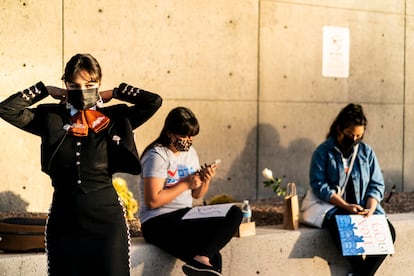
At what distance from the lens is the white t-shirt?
5.71 metres

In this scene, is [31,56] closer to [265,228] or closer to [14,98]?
[265,228]

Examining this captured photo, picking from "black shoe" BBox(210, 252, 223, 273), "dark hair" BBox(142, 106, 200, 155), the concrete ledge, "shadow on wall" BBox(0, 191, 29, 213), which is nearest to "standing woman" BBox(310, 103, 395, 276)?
the concrete ledge

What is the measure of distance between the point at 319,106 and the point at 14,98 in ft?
15.8

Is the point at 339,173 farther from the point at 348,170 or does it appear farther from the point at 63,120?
the point at 63,120

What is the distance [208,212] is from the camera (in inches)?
227

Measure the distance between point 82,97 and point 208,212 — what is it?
174 cm

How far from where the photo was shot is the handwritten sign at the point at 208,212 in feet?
18.7

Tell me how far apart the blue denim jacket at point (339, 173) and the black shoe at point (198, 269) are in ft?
4.73

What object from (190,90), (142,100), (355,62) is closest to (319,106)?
(355,62)

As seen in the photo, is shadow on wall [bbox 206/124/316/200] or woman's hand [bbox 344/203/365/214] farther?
shadow on wall [bbox 206/124/316/200]

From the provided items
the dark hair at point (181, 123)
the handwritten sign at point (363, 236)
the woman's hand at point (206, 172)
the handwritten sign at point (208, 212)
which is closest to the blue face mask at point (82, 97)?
the dark hair at point (181, 123)

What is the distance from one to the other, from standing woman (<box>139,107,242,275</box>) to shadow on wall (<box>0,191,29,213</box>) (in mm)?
1656

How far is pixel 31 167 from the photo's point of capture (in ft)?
23.4

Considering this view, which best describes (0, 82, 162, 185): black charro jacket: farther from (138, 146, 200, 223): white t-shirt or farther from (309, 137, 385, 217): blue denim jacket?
(309, 137, 385, 217): blue denim jacket
